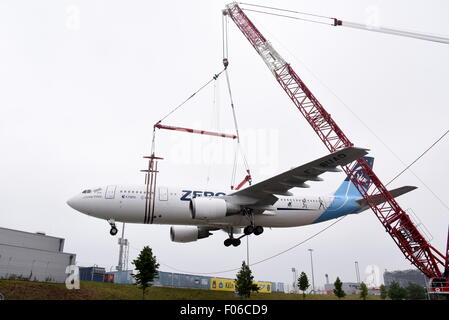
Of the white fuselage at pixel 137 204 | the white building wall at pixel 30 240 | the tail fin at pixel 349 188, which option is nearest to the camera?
the white fuselage at pixel 137 204

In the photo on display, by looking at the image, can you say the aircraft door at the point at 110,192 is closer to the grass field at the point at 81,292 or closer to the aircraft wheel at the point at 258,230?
the aircraft wheel at the point at 258,230

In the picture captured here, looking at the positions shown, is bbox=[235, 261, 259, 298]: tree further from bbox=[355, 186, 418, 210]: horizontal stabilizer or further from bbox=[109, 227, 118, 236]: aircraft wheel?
bbox=[109, 227, 118, 236]: aircraft wheel

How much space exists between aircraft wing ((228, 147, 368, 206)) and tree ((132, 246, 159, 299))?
52.3 ft

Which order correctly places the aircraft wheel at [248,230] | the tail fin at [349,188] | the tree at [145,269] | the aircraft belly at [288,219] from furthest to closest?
1. the tail fin at [349,188]
2. the tree at [145,269]
3. the aircraft belly at [288,219]
4. the aircraft wheel at [248,230]

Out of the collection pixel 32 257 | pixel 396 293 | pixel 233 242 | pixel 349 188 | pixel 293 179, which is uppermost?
pixel 349 188

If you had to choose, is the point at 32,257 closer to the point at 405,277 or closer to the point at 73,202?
the point at 73,202

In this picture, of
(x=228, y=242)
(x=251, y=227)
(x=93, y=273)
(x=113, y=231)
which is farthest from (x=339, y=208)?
(x=93, y=273)

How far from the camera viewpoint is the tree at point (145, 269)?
114 ft

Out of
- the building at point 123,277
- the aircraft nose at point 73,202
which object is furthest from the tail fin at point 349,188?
the building at point 123,277

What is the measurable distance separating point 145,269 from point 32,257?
16.4 m

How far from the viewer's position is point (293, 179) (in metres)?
22.3

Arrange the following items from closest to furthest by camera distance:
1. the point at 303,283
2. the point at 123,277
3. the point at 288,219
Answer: the point at 288,219
the point at 303,283
the point at 123,277

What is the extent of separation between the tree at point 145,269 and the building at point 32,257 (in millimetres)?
14531
